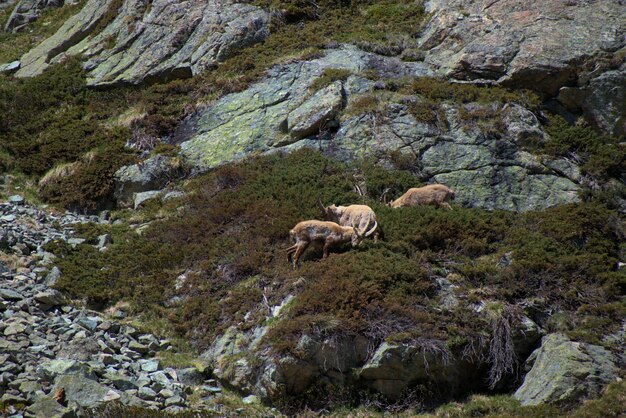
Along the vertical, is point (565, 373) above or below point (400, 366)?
below

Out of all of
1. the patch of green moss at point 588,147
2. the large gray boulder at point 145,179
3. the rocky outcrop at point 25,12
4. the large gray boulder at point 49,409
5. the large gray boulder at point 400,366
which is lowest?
the patch of green moss at point 588,147

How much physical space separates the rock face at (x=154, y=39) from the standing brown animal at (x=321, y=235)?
12.8 m

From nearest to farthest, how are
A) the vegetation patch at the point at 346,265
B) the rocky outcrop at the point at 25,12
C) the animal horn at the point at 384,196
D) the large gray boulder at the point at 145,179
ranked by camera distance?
the vegetation patch at the point at 346,265
the animal horn at the point at 384,196
the large gray boulder at the point at 145,179
the rocky outcrop at the point at 25,12

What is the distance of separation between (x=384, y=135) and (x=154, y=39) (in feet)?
41.1

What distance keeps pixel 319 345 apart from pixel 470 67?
44.3ft

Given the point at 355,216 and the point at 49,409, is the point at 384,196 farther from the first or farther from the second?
the point at 49,409

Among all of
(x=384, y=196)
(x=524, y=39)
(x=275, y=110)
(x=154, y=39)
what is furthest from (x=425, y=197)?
(x=154, y=39)

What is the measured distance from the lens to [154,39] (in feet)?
94.7

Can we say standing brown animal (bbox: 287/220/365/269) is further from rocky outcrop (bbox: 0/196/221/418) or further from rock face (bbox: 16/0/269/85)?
rock face (bbox: 16/0/269/85)

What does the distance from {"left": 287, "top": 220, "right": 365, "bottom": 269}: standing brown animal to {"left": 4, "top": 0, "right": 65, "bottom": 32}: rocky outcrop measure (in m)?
27.9

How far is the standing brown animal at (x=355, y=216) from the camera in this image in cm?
1630

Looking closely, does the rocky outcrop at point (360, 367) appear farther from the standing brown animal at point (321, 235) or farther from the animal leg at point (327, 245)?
the standing brown animal at point (321, 235)

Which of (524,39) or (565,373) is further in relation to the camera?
(524,39)

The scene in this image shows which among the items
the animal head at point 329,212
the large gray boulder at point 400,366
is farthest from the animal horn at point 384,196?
the large gray boulder at point 400,366
